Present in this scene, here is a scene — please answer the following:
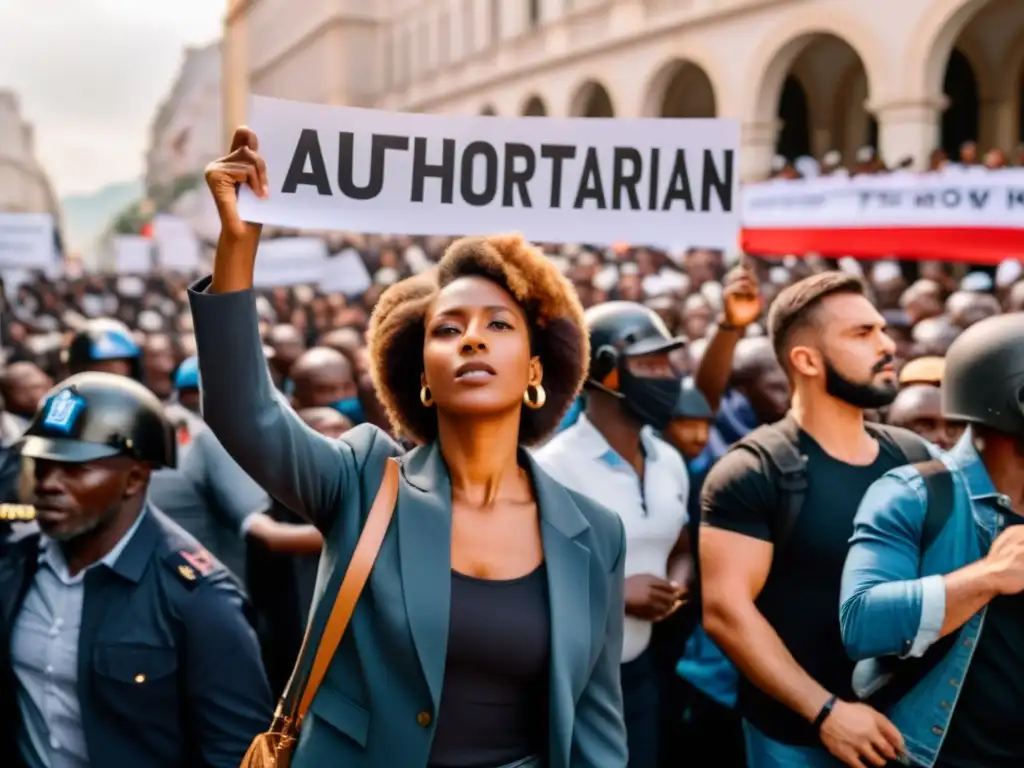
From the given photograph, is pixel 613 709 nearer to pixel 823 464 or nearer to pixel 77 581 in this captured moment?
pixel 823 464

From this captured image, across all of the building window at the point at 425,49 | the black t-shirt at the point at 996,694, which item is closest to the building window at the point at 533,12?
the building window at the point at 425,49

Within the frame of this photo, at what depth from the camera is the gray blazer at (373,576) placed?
6.93ft

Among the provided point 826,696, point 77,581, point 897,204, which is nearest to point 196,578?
point 77,581

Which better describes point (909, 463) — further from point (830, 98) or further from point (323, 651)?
point (830, 98)

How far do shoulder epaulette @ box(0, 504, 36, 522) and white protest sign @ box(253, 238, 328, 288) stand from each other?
790cm

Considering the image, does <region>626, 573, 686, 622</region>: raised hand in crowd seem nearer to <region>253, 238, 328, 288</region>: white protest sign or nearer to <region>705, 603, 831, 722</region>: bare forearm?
<region>705, 603, 831, 722</region>: bare forearm

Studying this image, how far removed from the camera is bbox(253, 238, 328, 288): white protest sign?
37.4 ft

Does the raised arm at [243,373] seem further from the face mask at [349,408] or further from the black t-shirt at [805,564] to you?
the face mask at [349,408]

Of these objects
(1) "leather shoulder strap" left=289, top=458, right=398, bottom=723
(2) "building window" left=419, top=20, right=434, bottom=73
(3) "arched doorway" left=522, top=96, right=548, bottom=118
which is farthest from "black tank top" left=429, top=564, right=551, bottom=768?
(2) "building window" left=419, top=20, right=434, bottom=73

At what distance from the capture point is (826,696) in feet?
10.1

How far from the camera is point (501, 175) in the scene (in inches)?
148

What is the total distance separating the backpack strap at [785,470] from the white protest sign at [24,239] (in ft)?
33.5

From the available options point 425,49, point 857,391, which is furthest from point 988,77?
point 425,49

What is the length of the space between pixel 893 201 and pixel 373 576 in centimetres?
677
